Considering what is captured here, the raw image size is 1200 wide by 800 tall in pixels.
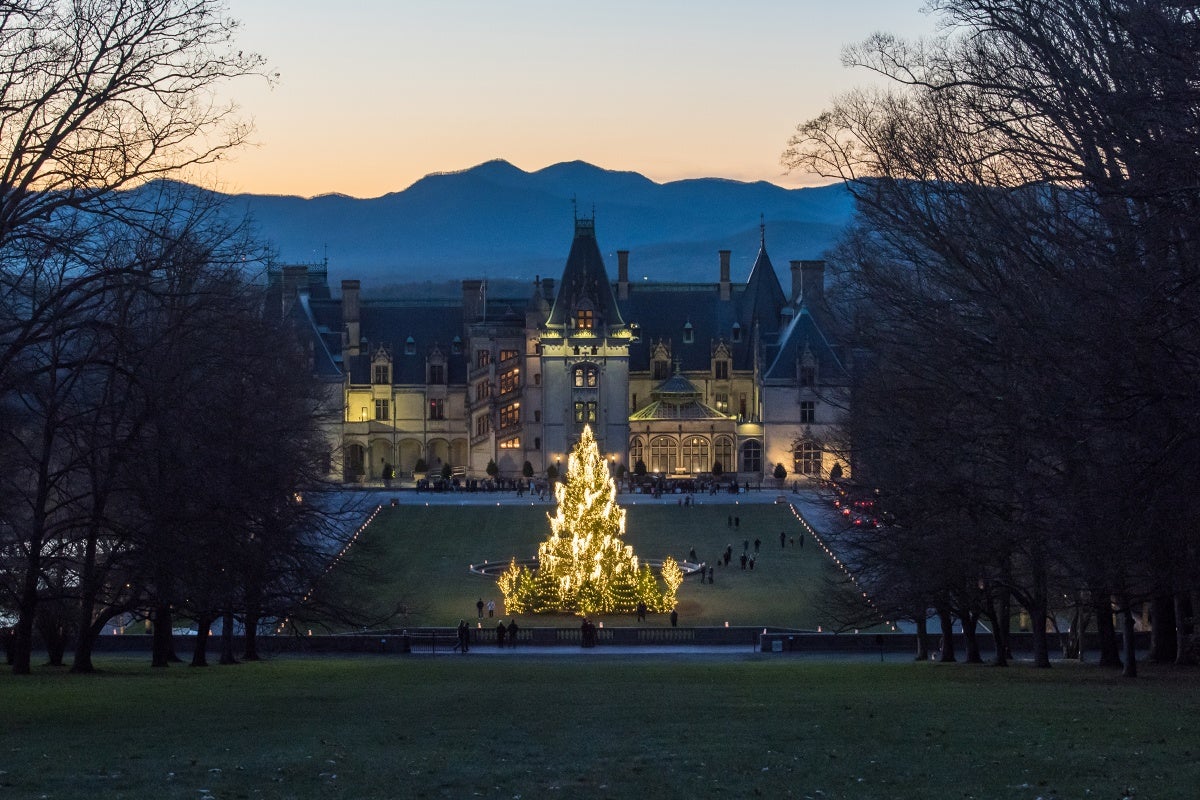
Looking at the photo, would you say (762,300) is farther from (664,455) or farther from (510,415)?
(510,415)

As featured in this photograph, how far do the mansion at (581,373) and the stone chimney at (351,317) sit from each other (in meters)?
0.10

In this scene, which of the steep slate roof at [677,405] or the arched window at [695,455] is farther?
the steep slate roof at [677,405]

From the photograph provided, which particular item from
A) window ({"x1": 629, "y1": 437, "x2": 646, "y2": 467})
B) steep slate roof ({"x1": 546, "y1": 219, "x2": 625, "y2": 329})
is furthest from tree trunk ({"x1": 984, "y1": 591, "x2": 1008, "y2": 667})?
steep slate roof ({"x1": 546, "y1": 219, "x2": 625, "y2": 329})

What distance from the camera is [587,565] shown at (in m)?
44.6

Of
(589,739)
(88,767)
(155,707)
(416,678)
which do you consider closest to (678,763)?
(589,739)

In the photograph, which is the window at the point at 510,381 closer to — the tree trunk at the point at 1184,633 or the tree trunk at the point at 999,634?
the tree trunk at the point at 999,634

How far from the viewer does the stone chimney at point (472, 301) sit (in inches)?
3504

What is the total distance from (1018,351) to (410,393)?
215 ft

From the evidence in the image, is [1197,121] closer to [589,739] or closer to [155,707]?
[589,739]

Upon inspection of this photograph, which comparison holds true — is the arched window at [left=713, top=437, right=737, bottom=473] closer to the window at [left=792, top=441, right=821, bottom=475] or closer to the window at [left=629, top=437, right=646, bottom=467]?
Answer: the window at [left=792, top=441, right=821, bottom=475]

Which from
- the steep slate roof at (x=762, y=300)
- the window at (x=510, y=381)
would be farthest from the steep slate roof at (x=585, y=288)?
the steep slate roof at (x=762, y=300)

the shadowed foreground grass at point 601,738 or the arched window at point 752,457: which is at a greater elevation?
the arched window at point 752,457

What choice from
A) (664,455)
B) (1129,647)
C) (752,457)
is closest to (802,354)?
(752,457)

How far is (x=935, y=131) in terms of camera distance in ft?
86.9
